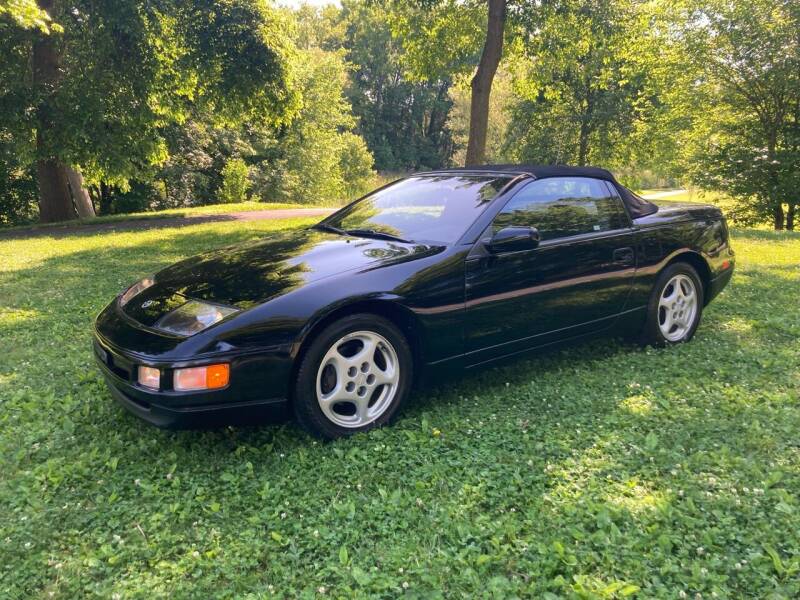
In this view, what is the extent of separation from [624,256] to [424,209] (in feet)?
4.97

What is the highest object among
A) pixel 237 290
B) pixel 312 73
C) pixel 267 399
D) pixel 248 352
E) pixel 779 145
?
pixel 312 73

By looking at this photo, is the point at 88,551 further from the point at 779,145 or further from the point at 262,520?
the point at 779,145

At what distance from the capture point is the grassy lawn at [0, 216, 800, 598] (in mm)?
2164

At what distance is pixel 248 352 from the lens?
2.75 m

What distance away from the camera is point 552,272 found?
12.3 feet

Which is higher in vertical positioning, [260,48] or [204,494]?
[260,48]

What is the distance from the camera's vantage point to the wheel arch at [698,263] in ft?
14.9

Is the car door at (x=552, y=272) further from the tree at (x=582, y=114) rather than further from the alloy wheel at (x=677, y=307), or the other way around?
the tree at (x=582, y=114)

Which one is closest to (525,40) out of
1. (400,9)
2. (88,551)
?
(400,9)

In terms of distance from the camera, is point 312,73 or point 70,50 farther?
point 312,73

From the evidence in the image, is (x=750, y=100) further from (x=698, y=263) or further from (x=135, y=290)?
(x=135, y=290)

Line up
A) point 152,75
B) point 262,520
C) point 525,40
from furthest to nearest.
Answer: point 152,75 < point 525,40 < point 262,520

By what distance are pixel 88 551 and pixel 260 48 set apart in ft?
43.3

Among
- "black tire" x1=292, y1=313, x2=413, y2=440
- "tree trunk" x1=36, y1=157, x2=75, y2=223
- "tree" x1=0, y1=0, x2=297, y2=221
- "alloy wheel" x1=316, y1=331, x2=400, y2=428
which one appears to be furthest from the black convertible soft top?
"tree trunk" x1=36, y1=157, x2=75, y2=223
